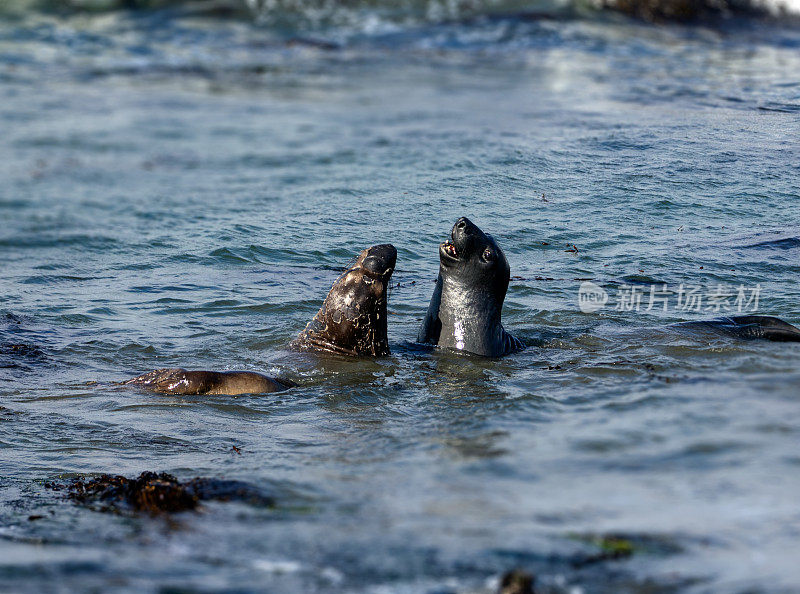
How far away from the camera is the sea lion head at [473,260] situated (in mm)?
6793

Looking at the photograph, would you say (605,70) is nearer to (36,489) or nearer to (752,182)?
(752,182)

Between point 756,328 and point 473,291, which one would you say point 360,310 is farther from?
point 756,328

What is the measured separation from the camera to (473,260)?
6.86 m

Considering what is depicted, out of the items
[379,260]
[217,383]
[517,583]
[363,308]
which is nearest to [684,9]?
[379,260]

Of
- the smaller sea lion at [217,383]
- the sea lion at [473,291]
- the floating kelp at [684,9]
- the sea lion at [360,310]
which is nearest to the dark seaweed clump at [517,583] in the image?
the smaller sea lion at [217,383]

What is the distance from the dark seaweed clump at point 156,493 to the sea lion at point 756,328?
3.55 m

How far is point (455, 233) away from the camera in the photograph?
678 centimetres

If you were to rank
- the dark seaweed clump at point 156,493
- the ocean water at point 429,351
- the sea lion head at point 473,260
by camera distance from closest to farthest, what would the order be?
1. the ocean water at point 429,351
2. the dark seaweed clump at point 156,493
3. the sea lion head at point 473,260

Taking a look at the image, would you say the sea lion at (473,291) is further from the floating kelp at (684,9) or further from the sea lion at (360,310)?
the floating kelp at (684,9)

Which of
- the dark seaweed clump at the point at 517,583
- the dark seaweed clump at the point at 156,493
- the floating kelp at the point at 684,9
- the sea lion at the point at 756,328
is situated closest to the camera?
the dark seaweed clump at the point at 517,583

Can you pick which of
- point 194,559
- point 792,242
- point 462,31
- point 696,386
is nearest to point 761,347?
point 696,386

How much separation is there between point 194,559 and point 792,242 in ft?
A: 17.8

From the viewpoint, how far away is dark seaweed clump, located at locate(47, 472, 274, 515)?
4109mm

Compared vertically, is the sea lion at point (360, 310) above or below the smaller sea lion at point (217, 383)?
above
